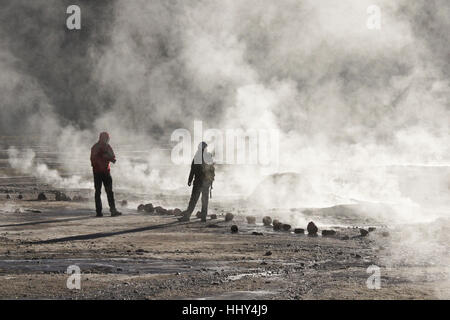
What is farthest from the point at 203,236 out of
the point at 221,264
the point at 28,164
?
the point at 28,164

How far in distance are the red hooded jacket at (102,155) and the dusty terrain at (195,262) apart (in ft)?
3.84

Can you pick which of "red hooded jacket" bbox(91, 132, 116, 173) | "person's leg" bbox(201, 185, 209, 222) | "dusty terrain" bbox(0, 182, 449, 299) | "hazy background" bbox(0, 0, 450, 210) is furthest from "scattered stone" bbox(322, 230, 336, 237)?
"hazy background" bbox(0, 0, 450, 210)

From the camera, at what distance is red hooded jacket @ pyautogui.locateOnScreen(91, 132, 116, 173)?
1406 centimetres

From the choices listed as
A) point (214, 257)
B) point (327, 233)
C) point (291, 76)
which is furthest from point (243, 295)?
point (291, 76)

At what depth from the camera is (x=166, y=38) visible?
38.5 meters

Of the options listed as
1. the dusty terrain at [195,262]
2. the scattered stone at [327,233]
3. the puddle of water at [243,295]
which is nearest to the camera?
the puddle of water at [243,295]

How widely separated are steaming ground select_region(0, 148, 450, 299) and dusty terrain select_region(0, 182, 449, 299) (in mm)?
13

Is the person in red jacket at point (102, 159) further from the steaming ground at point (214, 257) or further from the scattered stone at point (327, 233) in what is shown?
the scattered stone at point (327, 233)

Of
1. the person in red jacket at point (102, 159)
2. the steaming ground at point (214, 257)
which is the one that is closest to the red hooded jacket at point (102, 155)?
the person in red jacket at point (102, 159)

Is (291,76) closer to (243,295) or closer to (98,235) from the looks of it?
(98,235)

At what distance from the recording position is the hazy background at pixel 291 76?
27.9m

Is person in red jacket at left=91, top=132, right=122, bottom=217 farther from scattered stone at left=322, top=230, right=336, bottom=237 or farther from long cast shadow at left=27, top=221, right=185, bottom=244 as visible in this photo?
scattered stone at left=322, top=230, right=336, bottom=237

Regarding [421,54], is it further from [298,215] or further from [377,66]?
[298,215]

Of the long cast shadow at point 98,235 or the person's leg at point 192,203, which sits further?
the person's leg at point 192,203
